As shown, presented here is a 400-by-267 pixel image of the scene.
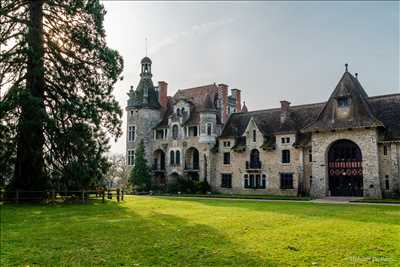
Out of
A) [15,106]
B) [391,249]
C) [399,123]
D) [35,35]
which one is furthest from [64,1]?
[399,123]

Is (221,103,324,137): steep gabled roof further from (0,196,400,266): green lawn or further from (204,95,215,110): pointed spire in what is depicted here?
(0,196,400,266): green lawn

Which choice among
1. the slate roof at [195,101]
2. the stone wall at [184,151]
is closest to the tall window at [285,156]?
the stone wall at [184,151]

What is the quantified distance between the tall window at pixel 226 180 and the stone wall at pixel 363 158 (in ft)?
35.0

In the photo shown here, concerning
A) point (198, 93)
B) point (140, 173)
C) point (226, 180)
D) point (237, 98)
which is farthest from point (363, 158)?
point (140, 173)

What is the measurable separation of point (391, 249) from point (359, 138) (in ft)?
88.2

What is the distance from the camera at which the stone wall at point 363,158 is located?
32750 millimetres

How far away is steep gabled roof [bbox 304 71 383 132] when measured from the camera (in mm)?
33719

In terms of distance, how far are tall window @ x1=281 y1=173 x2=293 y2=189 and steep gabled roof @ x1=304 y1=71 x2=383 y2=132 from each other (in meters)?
5.60

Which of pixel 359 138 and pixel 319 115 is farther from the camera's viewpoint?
pixel 319 115

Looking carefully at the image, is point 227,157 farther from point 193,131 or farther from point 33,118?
point 33,118

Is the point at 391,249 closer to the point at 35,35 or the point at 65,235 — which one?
the point at 65,235

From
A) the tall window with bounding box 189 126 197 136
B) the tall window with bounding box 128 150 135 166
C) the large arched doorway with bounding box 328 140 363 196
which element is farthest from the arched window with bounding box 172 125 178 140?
the large arched doorway with bounding box 328 140 363 196

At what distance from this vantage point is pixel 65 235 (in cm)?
1135

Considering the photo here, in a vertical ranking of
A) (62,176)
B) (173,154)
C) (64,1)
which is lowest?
(62,176)
